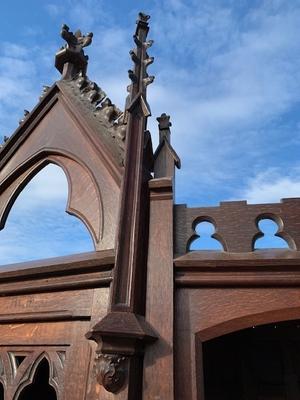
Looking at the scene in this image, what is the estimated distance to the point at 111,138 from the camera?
2.15m

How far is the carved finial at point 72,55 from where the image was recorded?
2898mm

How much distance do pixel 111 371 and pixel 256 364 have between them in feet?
4.07

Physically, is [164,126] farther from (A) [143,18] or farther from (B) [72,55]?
(B) [72,55]

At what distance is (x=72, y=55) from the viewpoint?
115 inches

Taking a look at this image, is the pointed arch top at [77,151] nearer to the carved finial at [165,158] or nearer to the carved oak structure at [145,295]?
the carved oak structure at [145,295]

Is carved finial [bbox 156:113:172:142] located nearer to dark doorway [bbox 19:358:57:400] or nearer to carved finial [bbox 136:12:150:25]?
carved finial [bbox 136:12:150:25]

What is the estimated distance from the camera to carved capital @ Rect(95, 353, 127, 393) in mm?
1199

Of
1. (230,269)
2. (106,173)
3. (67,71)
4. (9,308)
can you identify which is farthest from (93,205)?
(67,71)

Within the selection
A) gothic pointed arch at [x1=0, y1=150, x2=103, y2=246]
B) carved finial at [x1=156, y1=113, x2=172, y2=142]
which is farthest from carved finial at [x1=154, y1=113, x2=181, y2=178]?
gothic pointed arch at [x1=0, y1=150, x2=103, y2=246]

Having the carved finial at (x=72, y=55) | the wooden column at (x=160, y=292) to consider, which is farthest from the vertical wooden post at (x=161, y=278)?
the carved finial at (x=72, y=55)

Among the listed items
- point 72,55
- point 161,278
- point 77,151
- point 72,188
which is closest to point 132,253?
point 161,278

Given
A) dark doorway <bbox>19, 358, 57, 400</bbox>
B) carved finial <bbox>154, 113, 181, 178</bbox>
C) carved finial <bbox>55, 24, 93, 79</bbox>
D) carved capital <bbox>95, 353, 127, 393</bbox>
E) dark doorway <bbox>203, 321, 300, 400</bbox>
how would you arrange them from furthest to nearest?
1. carved finial <bbox>55, 24, 93, 79</bbox>
2. dark doorway <bbox>19, 358, 57, 400</bbox>
3. dark doorway <bbox>203, 321, 300, 400</bbox>
4. carved finial <bbox>154, 113, 181, 178</bbox>
5. carved capital <bbox>95, 353, 127, 393</bbox>

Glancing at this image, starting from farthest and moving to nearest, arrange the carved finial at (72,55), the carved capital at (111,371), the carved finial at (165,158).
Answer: the carved finial at (72,55)
the carved finial at (165,158)
the carved capital at (111,371)

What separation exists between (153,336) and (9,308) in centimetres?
96
